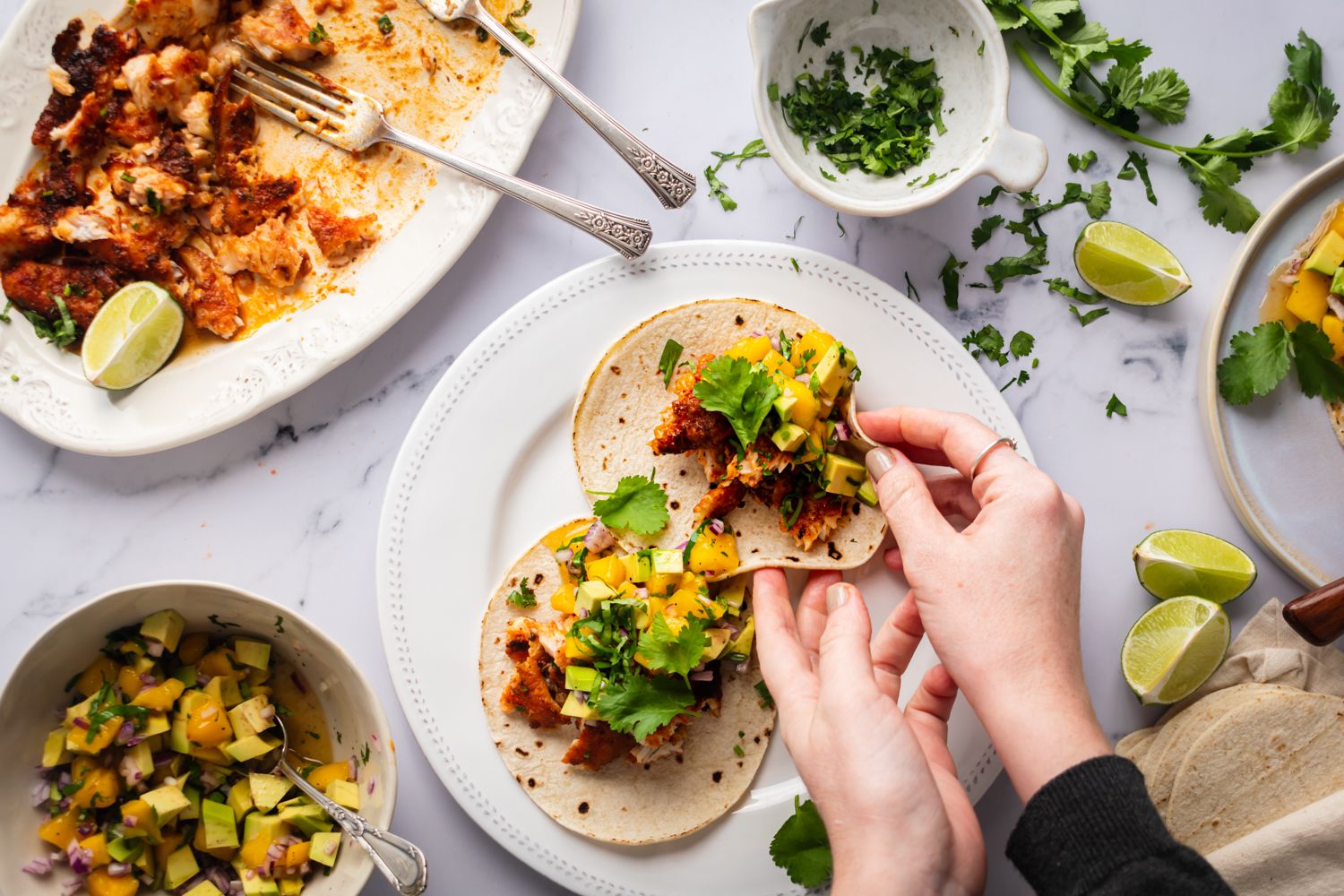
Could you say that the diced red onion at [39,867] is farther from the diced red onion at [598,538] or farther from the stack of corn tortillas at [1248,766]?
the stack of corn tortillas at [1248,766]

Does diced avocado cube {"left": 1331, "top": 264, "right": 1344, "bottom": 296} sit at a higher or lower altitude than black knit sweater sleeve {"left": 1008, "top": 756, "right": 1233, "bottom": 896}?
higher

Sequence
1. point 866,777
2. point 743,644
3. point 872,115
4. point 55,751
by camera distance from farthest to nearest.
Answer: point 872,115
point 743,644
point 55,751
point 866,777

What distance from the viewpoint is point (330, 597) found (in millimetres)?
3838

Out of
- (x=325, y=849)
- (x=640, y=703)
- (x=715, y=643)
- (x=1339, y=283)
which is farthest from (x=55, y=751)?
(x=1339, y=283)

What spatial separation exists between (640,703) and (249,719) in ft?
4.82

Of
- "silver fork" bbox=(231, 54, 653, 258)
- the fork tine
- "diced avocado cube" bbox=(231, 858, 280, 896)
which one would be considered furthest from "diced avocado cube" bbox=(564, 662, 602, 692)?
the fork tine

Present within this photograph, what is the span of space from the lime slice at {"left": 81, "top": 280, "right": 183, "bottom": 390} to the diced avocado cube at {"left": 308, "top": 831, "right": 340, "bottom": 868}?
1.90m

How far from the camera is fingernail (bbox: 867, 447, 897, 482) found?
10.5 ft

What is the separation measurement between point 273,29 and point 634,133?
1.48m

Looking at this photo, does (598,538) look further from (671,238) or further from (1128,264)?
(1128,264)

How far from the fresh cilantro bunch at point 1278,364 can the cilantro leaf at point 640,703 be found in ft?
8.14

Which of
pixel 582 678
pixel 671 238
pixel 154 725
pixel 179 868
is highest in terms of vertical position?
pixel 671 238

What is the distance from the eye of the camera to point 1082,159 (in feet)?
12.6

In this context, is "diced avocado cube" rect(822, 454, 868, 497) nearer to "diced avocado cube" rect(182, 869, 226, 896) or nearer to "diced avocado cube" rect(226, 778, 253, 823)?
"diced avocado cube" rect(226, 778, 253, 823)
